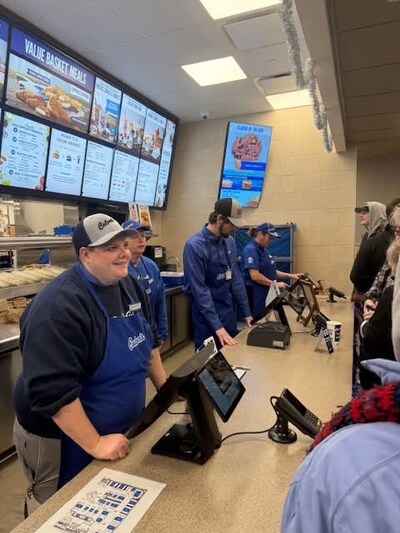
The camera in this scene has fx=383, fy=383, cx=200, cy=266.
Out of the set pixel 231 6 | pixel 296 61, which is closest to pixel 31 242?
pixel 296 61

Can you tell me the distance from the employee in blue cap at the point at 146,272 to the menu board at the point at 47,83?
144cm

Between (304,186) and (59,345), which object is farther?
(304,186)

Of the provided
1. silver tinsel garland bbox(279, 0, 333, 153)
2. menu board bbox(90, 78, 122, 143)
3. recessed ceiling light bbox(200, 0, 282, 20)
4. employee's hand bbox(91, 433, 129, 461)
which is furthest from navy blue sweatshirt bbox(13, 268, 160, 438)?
menu board bbox(90, 78, 122, 143)

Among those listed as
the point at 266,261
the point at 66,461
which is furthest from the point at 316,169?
the point at 66,461

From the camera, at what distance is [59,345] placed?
3.93 feet

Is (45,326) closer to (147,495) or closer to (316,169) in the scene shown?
(147,495)

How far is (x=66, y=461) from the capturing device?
4.53 feet

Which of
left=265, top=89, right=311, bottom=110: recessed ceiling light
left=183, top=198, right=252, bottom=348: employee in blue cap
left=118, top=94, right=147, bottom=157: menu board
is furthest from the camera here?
left=265, top=89, right=311, bottom=110: recessed ceiling light

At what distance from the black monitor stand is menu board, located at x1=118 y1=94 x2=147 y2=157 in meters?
3.83

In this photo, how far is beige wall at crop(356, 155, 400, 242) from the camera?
20.7 feet

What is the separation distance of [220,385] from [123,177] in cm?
382

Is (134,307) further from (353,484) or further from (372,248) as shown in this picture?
(372,248)

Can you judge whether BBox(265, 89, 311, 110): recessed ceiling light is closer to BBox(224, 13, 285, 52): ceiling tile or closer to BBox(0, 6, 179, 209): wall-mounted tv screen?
BBox(224, 13, 285, 52): ceiling tile

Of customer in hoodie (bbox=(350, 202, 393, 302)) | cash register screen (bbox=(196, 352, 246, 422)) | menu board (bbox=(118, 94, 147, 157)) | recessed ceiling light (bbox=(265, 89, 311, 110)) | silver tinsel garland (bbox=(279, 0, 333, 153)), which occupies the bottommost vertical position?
cash register screen (bbox=(196, 352, 246, 422))
